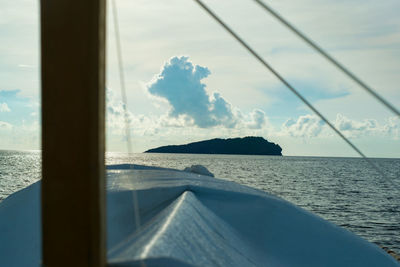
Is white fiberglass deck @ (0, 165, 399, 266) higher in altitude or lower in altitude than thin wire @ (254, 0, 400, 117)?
lower

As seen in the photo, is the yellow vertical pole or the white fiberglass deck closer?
the yellow vertical pole

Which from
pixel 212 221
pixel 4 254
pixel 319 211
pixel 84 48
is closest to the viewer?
pixel 84 48

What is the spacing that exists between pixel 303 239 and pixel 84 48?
13.1ft

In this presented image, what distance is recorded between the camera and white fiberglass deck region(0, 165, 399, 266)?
3670 mm

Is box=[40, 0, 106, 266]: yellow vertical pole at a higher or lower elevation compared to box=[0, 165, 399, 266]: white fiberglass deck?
higher

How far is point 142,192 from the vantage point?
15.6 ft

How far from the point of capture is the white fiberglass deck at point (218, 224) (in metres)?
3.67

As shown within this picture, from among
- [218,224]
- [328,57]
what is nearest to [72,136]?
[328,57]

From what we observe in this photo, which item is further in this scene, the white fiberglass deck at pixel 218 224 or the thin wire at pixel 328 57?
the white fiberglass deck at pixel 218 224

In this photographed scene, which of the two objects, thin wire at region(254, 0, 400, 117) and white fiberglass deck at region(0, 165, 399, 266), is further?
white fiberglass deck at region(0, 165, 399, 266)

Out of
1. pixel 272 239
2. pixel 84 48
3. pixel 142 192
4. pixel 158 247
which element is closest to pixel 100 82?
pixel 84 48

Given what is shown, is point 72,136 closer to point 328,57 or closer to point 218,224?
point 328,57

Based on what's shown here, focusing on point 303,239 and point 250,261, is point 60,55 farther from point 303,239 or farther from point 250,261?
point 303,239

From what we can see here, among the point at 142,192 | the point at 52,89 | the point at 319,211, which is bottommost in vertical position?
the point at 319,211
